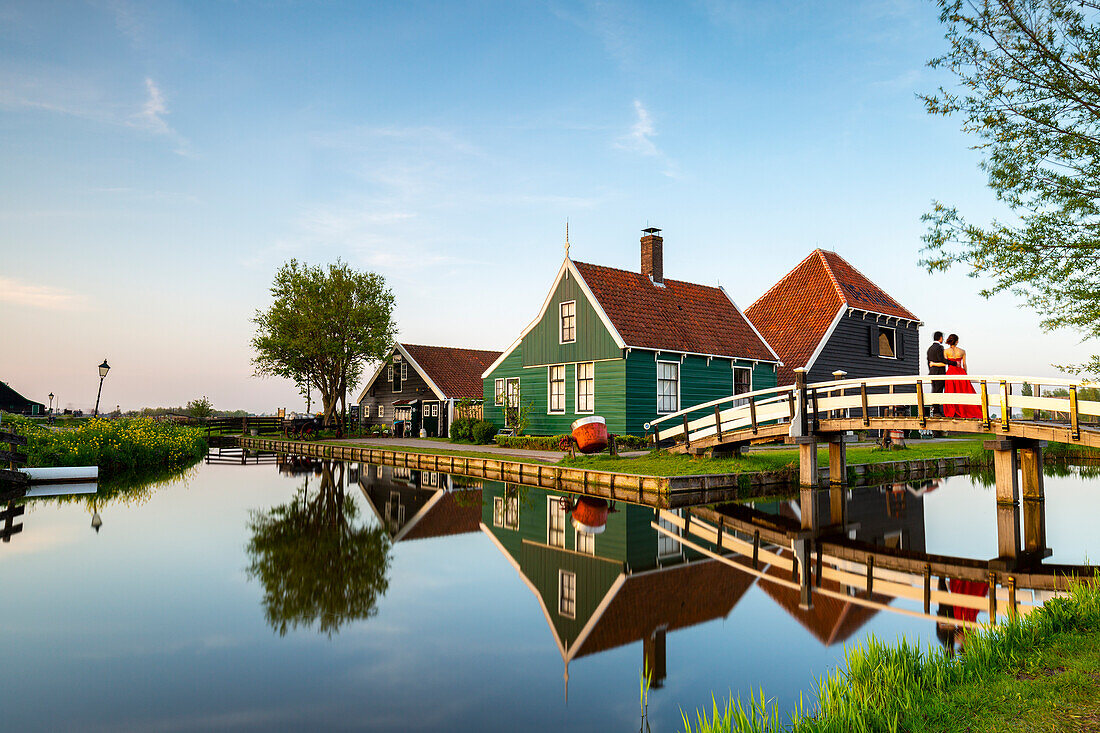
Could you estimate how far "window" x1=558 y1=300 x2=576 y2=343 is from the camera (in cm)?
2611

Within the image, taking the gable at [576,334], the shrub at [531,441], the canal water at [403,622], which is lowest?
the canal water at [403,622]

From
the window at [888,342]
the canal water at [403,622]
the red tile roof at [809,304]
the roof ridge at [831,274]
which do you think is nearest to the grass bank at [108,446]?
the canal water at [403,622]

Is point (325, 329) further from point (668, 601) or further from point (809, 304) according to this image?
point (668, 601)

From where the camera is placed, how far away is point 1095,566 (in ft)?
31.1

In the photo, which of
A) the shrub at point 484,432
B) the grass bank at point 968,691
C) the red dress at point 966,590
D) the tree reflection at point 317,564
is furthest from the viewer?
the shrub at point 484,432

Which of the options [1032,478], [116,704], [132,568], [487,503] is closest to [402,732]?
[116,704]

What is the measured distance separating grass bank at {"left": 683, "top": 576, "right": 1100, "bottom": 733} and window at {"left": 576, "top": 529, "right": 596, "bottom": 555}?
16.5ft

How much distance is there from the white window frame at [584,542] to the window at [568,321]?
1455 cm

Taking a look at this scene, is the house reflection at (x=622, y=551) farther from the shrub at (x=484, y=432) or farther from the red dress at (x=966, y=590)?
the shrub at (x=484, y=432)

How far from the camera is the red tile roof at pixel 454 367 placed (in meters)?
39.8

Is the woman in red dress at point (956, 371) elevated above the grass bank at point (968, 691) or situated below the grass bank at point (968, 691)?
above

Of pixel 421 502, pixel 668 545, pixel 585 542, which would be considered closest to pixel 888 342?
pixel 421 502

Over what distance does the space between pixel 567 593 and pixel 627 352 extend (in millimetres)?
16194

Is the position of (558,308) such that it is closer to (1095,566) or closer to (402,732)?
(1095,566)
